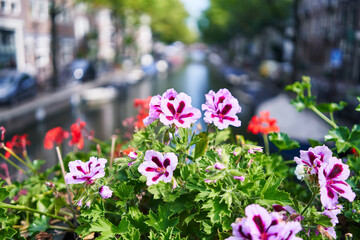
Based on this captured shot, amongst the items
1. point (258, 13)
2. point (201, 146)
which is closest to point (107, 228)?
point (201, 146)

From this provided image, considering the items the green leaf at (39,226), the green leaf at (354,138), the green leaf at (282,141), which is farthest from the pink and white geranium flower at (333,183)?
the green leaf at (39,226)

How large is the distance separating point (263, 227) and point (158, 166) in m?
0.65

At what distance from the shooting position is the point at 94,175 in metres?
1.99

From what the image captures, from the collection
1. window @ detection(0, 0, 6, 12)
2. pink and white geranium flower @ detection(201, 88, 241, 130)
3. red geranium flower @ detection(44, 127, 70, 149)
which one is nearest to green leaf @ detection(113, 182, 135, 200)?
pink and white geranium flower @ detection(201, 88, 241, 130)

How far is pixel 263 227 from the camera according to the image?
1.50m

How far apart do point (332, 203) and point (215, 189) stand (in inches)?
21.6

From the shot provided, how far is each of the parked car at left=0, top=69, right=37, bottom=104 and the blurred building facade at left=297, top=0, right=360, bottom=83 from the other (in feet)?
58.6

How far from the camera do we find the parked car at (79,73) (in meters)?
30.3

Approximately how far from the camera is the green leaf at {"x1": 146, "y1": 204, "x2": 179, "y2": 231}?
191cm

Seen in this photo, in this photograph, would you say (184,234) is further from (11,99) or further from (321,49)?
(321,49)

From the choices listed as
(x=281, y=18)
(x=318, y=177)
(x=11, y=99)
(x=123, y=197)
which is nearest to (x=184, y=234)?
(x=123, y=197)

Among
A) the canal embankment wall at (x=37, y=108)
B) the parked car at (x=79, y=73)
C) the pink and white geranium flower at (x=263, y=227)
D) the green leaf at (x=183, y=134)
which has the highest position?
the green leaf at (x=183, y=134)

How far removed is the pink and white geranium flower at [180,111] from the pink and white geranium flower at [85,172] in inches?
17.6

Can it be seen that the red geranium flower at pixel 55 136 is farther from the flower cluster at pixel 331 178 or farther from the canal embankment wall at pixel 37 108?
the canal embankment wall at pixel 37 108
